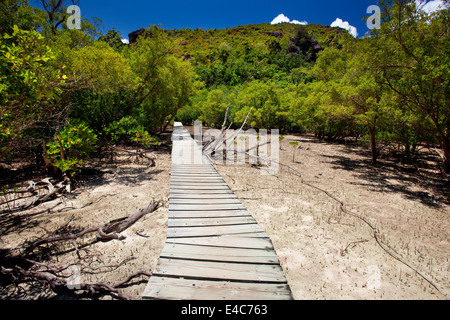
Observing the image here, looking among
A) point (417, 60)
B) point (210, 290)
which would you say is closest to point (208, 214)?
point (210, 290)

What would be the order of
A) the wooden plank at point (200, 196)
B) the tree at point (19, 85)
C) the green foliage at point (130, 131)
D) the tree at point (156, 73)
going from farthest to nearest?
the tree at point (156, 73) < the green foliage at point (130, 131) < the wooden plank at point (200, 196) < the tree at point (19, 85)

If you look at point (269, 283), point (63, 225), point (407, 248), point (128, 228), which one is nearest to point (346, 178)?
point (407, 248)

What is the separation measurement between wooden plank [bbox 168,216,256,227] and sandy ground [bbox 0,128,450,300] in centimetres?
55

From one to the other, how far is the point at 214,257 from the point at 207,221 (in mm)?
1133

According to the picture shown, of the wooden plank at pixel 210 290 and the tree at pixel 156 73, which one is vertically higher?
the tree at pixel 156 73

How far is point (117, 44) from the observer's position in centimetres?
1480

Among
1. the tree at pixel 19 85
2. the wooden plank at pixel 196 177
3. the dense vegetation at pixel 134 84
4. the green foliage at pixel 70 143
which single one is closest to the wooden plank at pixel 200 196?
the wooden plank at pixel 196 177

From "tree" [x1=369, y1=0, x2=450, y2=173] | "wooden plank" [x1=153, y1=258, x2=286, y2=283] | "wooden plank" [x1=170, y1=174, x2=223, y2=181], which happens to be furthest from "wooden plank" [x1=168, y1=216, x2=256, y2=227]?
"tree" [x1=369, y1=0, x2=450, y2=173]

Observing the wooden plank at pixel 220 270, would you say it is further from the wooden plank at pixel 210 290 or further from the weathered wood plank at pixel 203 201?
the weathered wood plank at pixel 203 201

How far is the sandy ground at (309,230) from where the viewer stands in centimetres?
332

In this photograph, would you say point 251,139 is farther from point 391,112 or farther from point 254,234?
point 254,234

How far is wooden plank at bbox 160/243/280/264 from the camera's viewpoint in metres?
3.15

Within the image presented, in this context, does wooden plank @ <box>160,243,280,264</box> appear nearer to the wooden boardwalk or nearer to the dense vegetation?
the wooden boardwalk
